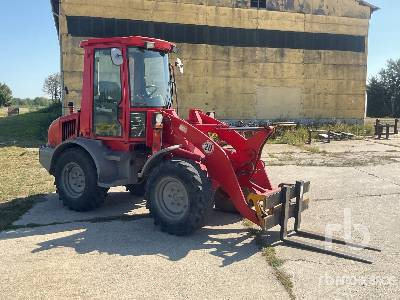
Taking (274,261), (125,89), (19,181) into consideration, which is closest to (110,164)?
(125,89)

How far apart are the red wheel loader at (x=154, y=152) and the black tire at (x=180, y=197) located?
0.04ft

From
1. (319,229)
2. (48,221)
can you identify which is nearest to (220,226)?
(319,229)

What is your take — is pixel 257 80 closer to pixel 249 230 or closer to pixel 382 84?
pixel 249 230

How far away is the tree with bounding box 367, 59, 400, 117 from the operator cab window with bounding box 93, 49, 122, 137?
42108 mm

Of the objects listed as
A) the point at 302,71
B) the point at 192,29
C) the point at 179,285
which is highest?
the point at 192,29

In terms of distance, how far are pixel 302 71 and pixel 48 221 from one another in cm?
1933

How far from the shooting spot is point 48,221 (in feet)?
20.9

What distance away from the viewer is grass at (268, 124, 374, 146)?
18531mm

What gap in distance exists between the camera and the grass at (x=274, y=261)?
421 cm

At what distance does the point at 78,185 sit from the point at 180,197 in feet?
7.39

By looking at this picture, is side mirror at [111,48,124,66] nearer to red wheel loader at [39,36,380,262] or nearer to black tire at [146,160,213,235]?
red wheel loader at [39,36,380,262]

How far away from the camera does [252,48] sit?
858 inches

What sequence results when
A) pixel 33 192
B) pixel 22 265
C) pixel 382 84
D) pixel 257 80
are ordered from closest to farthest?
1. pixel 22 265
2. pixel 33 192
3. pixel 257 80
4. pixel 382 84

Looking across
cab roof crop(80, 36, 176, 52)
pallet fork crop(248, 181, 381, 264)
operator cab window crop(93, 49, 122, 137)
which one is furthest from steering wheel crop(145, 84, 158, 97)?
pallet fork crop(248, 181, 381, 264)
